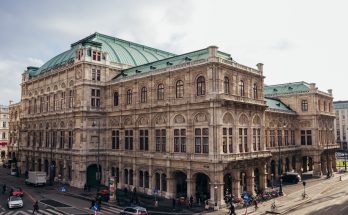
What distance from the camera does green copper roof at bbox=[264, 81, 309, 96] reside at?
7638cm

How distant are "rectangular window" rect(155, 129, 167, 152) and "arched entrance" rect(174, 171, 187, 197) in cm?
468

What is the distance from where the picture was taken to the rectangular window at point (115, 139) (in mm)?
60875

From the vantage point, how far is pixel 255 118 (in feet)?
172

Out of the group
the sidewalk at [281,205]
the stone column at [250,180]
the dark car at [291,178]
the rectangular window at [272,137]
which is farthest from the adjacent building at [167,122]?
the sidewalk at [281,205]

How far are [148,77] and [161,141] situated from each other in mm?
11485

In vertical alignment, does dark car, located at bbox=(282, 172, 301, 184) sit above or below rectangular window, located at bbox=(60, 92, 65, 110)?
below

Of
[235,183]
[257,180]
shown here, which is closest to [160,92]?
Result: [235,183]

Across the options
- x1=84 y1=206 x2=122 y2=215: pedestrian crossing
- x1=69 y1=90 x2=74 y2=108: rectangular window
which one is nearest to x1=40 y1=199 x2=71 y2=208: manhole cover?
x1=84 y1=206 x2=122 y2=215: pedestrian crossing

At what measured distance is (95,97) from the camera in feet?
206

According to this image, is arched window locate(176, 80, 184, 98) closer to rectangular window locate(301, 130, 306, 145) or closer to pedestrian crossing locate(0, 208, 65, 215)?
pedestrian crossing locate(0, 208, 65, 215)

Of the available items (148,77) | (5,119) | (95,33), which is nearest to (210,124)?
(148,77)

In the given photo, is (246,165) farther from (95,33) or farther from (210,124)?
(95,33)

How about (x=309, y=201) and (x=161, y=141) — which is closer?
(x=309, y=201)

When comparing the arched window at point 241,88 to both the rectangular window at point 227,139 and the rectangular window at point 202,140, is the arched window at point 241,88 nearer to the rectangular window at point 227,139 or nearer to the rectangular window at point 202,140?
the rectangular window at point 227,139
